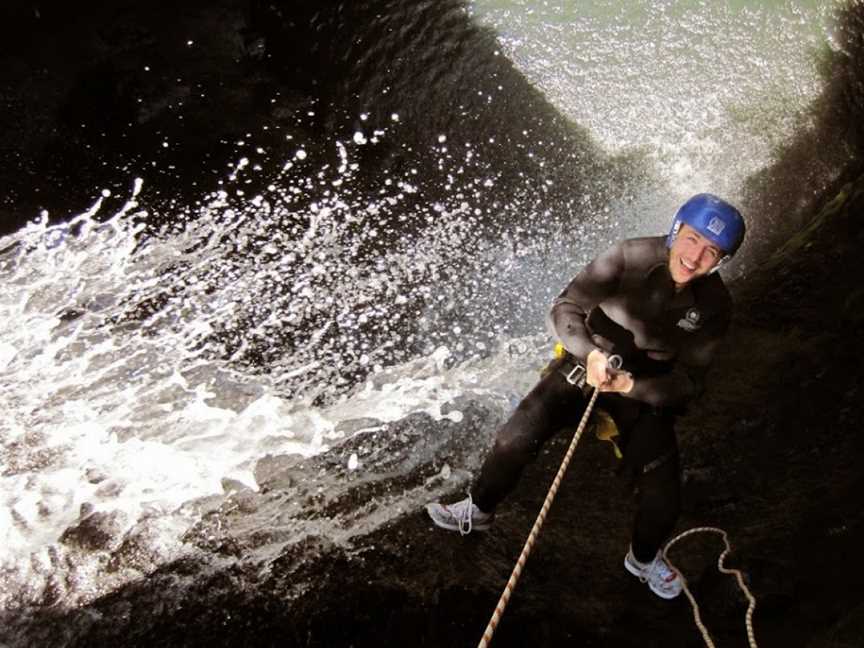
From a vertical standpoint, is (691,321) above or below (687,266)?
below

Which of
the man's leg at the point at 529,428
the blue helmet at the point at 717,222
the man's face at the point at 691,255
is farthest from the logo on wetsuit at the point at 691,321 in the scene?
the man's leg at the point at 529,428

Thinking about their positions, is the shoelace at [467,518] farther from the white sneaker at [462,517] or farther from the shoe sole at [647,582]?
the shoe sole at [647,582]

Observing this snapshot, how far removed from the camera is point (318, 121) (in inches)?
242

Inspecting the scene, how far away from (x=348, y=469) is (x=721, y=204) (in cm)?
240

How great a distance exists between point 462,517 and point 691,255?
67.8 inches

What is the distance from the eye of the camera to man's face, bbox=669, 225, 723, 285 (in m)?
2.95

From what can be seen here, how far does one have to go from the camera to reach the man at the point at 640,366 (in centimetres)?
313

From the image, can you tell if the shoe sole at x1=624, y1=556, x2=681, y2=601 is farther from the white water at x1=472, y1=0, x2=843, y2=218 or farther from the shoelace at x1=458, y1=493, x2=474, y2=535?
the white water at x1=472, y1=0, x2=843, y2=218

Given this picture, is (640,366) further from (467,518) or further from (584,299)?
(467,518)

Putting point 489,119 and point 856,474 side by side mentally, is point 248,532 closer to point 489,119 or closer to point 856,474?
point 856,474

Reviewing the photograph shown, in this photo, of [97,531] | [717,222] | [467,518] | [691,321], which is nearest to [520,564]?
[467,518]

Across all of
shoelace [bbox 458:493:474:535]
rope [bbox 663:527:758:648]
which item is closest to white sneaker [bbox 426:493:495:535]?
shoelace [bbox 458:493:474:535]

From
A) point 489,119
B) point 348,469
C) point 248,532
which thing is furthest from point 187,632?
point 489,119

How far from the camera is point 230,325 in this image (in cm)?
459
